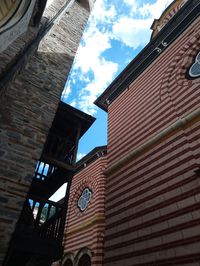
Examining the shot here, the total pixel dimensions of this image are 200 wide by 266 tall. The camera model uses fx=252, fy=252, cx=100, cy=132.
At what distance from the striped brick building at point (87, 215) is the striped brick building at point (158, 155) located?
11.3ft

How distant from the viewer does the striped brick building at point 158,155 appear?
516cm

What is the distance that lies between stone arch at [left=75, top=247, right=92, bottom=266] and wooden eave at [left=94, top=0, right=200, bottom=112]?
20.6ft

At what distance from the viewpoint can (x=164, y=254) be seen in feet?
16.6

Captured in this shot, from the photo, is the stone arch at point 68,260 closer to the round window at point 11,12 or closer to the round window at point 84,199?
the round window at point 84,199

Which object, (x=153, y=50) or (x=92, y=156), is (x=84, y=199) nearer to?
(x=92, y=156)

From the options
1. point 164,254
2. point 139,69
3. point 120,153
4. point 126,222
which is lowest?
point 164,254

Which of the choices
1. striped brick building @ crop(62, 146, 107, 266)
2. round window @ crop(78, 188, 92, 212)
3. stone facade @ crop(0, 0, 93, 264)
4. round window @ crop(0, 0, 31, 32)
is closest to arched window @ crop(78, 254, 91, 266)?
striped brick building @ crop(62, 146, 107, 266)

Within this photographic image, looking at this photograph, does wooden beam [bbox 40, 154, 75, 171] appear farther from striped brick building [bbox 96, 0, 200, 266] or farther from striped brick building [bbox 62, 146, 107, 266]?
striped brick building [bbox 62, 146, 107, 266]

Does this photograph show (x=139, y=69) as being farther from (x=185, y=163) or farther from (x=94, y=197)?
(x=94, y=197)

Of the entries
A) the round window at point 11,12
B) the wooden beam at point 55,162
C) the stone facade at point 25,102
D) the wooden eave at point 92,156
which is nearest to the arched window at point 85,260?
the wooden eave at point 92,156

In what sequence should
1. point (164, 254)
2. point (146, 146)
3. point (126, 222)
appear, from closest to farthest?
point (164, 254)
point (126, 222)
point (146, 146)

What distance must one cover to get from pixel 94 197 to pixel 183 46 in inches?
302

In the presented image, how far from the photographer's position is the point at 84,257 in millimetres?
11062

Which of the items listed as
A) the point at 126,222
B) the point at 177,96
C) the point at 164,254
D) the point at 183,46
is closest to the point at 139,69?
the point at 183,46
